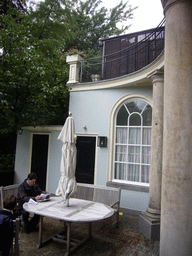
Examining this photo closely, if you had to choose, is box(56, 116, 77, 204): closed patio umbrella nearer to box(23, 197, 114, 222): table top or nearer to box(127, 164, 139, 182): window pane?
box(23, 197, 114, 222): table top

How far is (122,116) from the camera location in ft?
24.5

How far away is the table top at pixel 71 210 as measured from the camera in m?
3.70

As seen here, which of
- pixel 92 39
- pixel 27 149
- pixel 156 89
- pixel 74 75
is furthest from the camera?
pixel 92 39

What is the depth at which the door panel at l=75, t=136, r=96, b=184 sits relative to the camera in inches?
304

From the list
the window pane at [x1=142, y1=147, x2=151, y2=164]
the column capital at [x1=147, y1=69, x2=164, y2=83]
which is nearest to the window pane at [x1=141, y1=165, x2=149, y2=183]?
the window pane at [x1=142, y1=147, x2=151, y2=164]

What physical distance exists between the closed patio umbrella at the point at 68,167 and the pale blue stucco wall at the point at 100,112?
309 cm

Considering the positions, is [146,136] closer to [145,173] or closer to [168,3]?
[145,173]

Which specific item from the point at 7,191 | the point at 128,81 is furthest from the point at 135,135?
the point at 7,191

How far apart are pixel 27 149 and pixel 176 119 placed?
7639 mm

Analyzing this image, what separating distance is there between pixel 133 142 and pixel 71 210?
3685mm

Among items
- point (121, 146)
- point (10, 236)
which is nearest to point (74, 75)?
point (121, 146)

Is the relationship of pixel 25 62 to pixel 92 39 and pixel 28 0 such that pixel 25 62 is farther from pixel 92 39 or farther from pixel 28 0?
pixel 92 39

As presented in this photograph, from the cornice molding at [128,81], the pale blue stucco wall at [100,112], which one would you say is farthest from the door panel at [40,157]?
the cornice molding at [128,81]

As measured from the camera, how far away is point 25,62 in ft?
25.7
